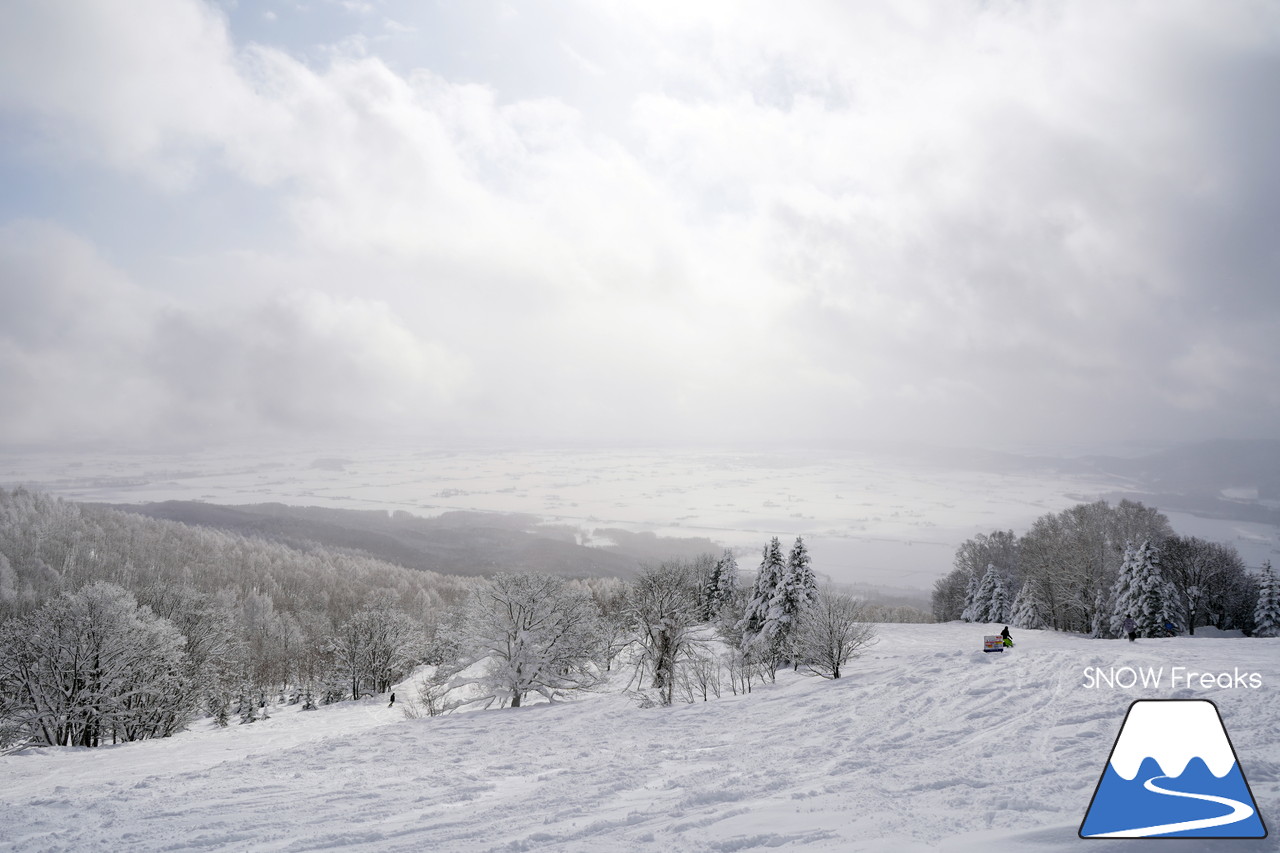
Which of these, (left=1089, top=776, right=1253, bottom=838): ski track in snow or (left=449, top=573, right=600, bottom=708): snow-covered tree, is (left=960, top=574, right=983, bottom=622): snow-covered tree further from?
(left=1089, top=776, right=1253, bottom=838): ski track in snow

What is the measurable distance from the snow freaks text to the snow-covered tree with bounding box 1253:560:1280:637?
96.7 feet

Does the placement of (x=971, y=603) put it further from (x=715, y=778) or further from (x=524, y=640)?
(x=715, y=778)

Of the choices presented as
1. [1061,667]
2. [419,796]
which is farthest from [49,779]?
[1061,667]

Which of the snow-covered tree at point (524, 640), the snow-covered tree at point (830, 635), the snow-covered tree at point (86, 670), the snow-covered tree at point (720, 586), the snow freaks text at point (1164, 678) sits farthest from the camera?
the snow-covered tree at point (720, 586)

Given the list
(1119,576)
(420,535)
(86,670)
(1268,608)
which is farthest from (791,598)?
(420,535)

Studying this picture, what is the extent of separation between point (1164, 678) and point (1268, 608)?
3229 centimetres

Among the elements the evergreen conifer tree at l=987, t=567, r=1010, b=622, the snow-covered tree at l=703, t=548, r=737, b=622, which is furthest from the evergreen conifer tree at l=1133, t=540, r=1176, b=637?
the snow-covered tree at l=703, t=548, r=737, b=622

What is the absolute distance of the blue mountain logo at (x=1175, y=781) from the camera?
4734 millimetres

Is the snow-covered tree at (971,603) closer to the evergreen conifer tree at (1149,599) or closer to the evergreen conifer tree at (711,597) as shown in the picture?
the evergreen conifer tree at (1149,599)

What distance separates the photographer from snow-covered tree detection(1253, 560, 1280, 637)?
3566 centimetres

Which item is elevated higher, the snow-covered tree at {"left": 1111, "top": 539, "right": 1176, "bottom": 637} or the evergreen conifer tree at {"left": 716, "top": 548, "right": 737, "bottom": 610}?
the snow-covered tree at {"left": 1111, "top": 539, "right": 1176, "bottom": 637}

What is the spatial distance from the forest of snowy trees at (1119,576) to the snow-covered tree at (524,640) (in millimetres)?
34952

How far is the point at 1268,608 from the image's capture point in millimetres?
36000

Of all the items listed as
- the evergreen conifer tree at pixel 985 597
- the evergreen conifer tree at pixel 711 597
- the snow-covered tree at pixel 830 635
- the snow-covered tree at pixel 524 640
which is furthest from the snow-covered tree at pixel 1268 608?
the snow-covered tree at pixel 524 640
